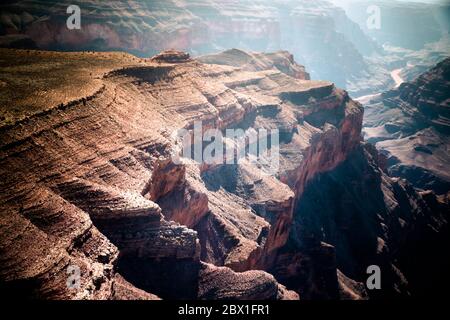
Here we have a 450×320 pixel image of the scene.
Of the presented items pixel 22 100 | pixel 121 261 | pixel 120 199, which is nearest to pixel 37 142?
pixel 22 100

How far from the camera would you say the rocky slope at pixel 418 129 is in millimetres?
111956

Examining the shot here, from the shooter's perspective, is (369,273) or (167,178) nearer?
(167,178)

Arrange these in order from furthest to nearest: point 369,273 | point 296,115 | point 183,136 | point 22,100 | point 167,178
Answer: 1. point 296,115
2. point 369,273
3. point 183,136
4. point 167,178
5. point 22,100

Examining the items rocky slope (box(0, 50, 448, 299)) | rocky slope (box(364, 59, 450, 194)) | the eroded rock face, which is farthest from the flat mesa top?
rocky slope (box(364, 59, 450, 194))

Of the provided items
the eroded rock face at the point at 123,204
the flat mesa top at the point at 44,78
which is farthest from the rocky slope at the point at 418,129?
the flat mesa top at the point at 44,78

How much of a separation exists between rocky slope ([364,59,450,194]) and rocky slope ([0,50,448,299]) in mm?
33530

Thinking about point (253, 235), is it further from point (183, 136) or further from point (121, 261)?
point (121, 261)

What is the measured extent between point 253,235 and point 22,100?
1025 inches

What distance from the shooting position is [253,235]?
40375 mm

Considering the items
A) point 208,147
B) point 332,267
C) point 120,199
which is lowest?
point 332,267

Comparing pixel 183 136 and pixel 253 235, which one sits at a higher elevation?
pixel 183 136

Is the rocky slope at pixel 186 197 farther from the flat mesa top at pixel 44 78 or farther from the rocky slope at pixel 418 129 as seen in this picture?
the rocky slope at pixel 418 129

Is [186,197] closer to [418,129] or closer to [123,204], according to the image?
[123,204]

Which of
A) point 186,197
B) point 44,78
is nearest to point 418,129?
point 186,197
